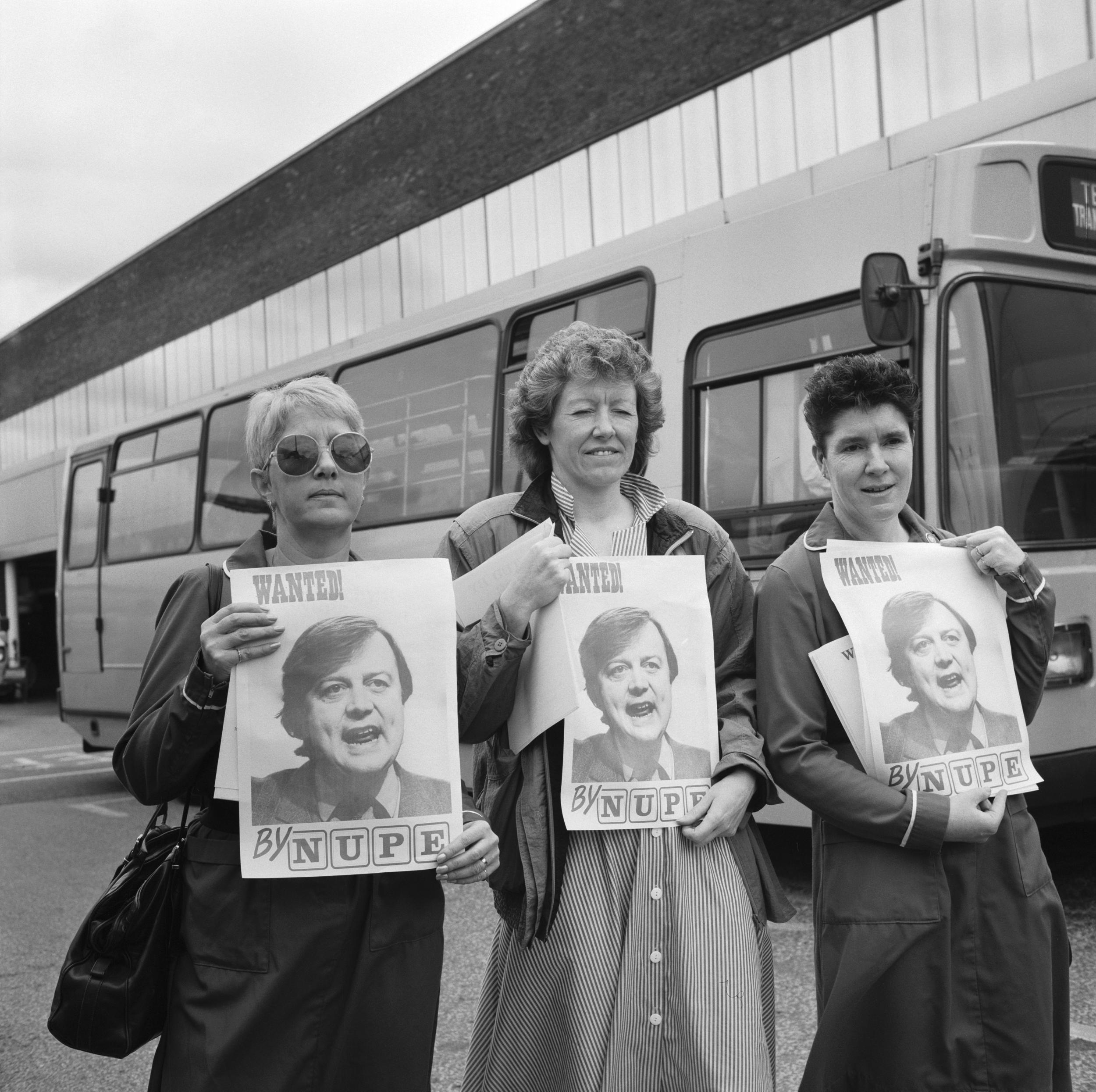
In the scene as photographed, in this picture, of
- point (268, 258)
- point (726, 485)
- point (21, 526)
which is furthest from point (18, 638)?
point (726, 485)

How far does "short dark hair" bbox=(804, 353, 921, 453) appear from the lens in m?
2.36

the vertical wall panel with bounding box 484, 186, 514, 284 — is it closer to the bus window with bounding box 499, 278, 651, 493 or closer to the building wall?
the building wall

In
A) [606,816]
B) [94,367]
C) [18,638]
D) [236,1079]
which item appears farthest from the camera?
[94,367]

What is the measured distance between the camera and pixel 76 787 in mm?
11625

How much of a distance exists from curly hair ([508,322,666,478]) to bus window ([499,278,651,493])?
11.8ft

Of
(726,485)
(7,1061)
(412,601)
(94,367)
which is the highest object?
(94,367)

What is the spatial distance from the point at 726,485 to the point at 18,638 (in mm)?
29632

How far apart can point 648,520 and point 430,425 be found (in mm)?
5538

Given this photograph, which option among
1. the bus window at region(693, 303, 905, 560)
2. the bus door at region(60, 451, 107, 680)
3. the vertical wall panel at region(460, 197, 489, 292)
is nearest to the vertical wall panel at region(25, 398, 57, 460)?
the vertical wall panel at region(460, 197, 489, 292)

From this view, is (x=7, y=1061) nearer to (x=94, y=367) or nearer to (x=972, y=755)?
(x=972, y=755)

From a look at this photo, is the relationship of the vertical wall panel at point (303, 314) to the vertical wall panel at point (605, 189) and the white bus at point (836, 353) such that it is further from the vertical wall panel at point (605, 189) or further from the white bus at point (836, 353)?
the white bus at point (836, 353)

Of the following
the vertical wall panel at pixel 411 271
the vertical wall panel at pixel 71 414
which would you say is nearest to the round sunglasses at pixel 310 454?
the vertical wall panel at pixel 411 271

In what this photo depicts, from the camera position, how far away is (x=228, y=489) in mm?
9930

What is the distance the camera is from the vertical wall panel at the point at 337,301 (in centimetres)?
2888
